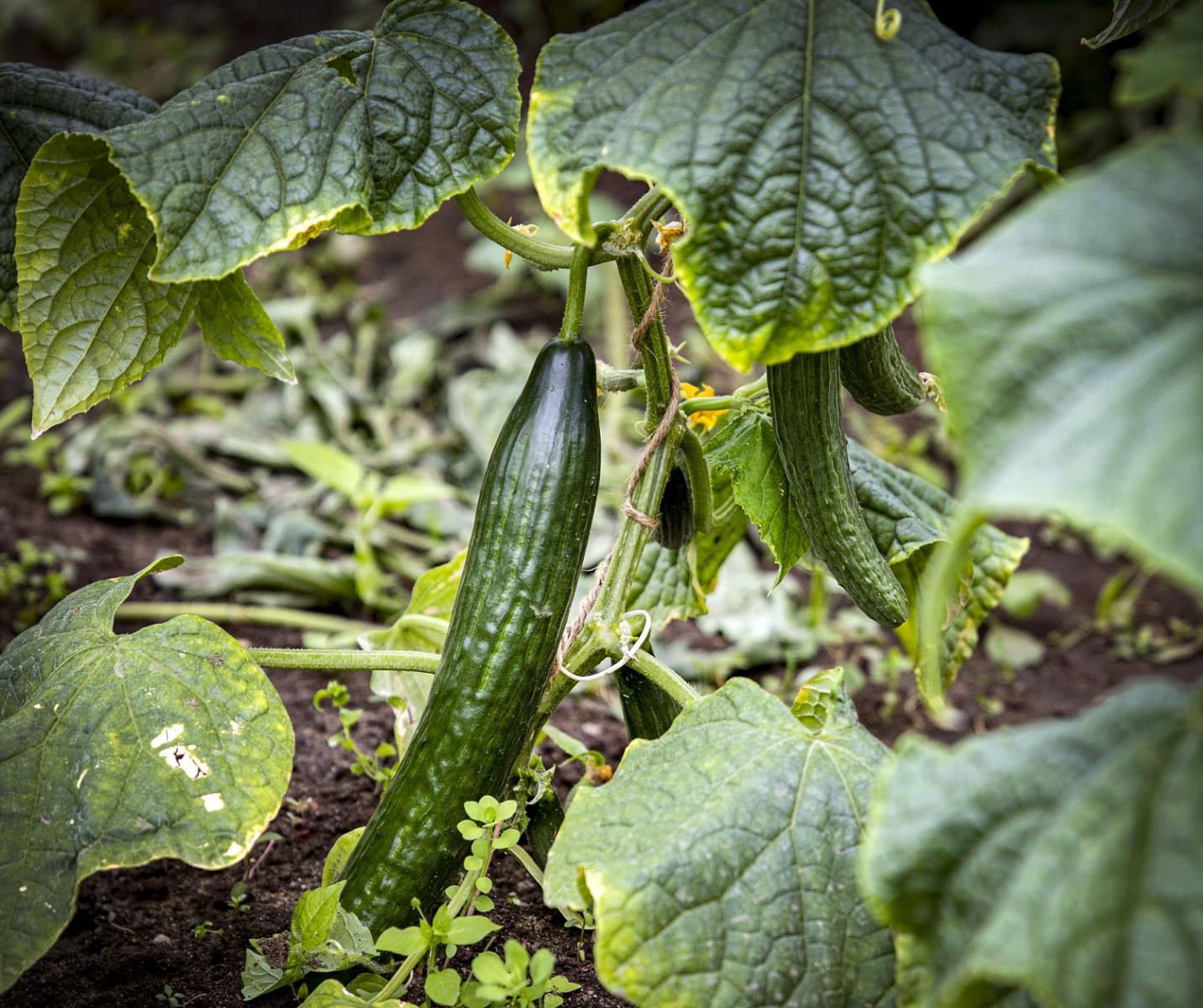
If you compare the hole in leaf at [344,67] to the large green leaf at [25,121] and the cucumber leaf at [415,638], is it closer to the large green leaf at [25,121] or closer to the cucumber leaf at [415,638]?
the large green leaf at [25,121]

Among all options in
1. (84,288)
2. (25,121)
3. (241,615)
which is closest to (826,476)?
(84,288)

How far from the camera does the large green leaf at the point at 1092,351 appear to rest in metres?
0.71

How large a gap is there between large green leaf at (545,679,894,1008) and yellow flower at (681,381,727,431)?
2.08 ft

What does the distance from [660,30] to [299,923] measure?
1159 mm

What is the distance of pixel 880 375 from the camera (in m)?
1.52

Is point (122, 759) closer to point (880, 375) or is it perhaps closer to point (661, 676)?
point (661, 676)

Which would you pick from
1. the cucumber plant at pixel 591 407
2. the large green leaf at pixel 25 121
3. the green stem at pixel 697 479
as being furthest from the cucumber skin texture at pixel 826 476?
the large green leaf at pixel 25 121

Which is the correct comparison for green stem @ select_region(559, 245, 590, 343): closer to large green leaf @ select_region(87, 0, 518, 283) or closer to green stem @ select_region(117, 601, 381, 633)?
large green leaf @ select_region(87, 0, 518, 283)

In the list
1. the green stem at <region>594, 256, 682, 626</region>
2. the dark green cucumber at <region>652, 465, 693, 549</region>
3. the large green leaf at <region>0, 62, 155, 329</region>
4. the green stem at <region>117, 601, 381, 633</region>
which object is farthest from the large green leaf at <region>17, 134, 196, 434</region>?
the green stem at <region>117, 601, 381, 633</region>

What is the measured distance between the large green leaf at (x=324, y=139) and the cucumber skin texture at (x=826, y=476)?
474mm

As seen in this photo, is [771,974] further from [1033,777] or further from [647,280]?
[647,280]

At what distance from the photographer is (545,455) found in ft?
4.58

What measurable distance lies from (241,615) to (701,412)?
1.43m

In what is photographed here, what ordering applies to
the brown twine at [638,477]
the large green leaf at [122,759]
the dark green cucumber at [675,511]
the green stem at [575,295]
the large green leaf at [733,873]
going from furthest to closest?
the dark green cucumber at [675,511]
the brown twine at [638,477]
the green stem at [575,295]
the large green leaf at [122,759]
the large green leaf at [733,873]
